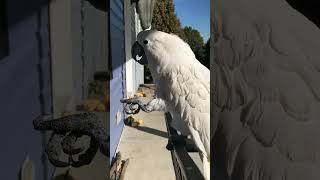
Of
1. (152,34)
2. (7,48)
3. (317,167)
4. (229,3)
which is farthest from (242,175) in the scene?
(152,34)

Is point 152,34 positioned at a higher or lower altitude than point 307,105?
higher

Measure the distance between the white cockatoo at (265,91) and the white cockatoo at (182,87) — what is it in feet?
3.65

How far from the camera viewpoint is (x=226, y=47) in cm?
58

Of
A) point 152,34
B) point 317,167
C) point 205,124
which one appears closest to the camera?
point 317,167

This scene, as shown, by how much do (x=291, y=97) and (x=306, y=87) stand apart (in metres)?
0.03

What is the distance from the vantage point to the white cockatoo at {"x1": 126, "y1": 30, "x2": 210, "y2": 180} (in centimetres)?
174

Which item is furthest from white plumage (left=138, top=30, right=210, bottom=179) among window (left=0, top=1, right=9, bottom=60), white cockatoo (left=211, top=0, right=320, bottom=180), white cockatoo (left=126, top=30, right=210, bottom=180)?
window (left=0, top=1, right=9, bottom=60)

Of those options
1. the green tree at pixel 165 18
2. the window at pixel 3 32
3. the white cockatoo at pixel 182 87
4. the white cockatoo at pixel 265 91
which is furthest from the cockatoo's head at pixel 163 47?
the green tree at pixel 165 18

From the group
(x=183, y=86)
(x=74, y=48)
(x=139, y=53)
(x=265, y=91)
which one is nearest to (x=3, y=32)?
(x=74, y=48)

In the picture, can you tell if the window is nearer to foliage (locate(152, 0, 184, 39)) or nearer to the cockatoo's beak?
the cockatoo's beak

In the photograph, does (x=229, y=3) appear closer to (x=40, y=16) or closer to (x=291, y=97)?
(x=291, y=97)

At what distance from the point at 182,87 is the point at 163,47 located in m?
0.27

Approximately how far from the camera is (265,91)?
51 cm

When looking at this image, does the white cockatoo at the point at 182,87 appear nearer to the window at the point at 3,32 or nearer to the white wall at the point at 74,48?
the white wall at the point at 74,48
